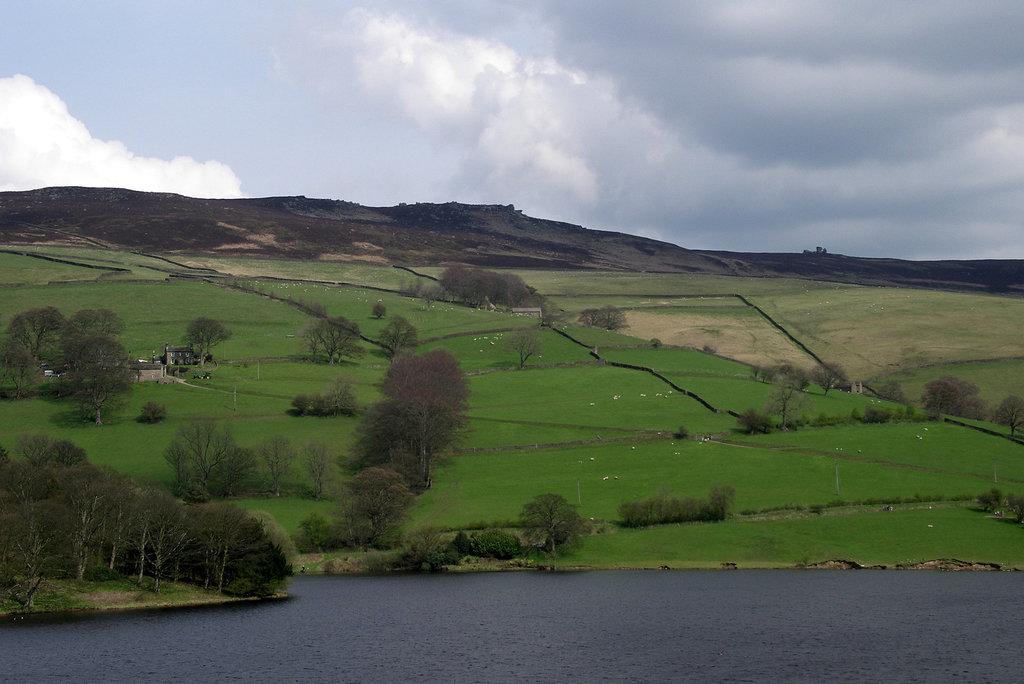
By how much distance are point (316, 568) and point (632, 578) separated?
26.0 meters

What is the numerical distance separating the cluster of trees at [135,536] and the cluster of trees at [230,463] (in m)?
19.8

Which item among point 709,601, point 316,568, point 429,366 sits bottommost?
point 316,568

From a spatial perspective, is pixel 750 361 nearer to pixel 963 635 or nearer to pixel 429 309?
pixel 429 309

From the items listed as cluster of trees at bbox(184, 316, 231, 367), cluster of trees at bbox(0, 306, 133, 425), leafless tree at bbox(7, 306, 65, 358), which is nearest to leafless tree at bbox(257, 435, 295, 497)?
cluster of trees at bbox(0, 306, 133, 425)

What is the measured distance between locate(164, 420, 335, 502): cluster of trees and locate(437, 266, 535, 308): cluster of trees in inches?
3947

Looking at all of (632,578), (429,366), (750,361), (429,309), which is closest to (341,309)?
(429,309)

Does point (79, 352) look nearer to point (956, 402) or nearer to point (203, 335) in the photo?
point (203, 335)

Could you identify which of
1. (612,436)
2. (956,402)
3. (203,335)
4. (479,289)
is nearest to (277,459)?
(612,436)

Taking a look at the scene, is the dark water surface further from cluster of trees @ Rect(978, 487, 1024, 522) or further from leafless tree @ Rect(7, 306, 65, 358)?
leafless tree @ Rect(7, 306, 65, 358)

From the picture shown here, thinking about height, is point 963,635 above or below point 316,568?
above

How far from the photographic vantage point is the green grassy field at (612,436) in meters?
80.6

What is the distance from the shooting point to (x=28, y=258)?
195 m

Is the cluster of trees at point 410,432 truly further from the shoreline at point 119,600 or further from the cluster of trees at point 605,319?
the cluster of trees at point 605,319

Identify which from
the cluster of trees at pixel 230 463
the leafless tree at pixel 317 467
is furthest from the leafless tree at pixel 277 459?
the leafless tree at pixel 317 467
